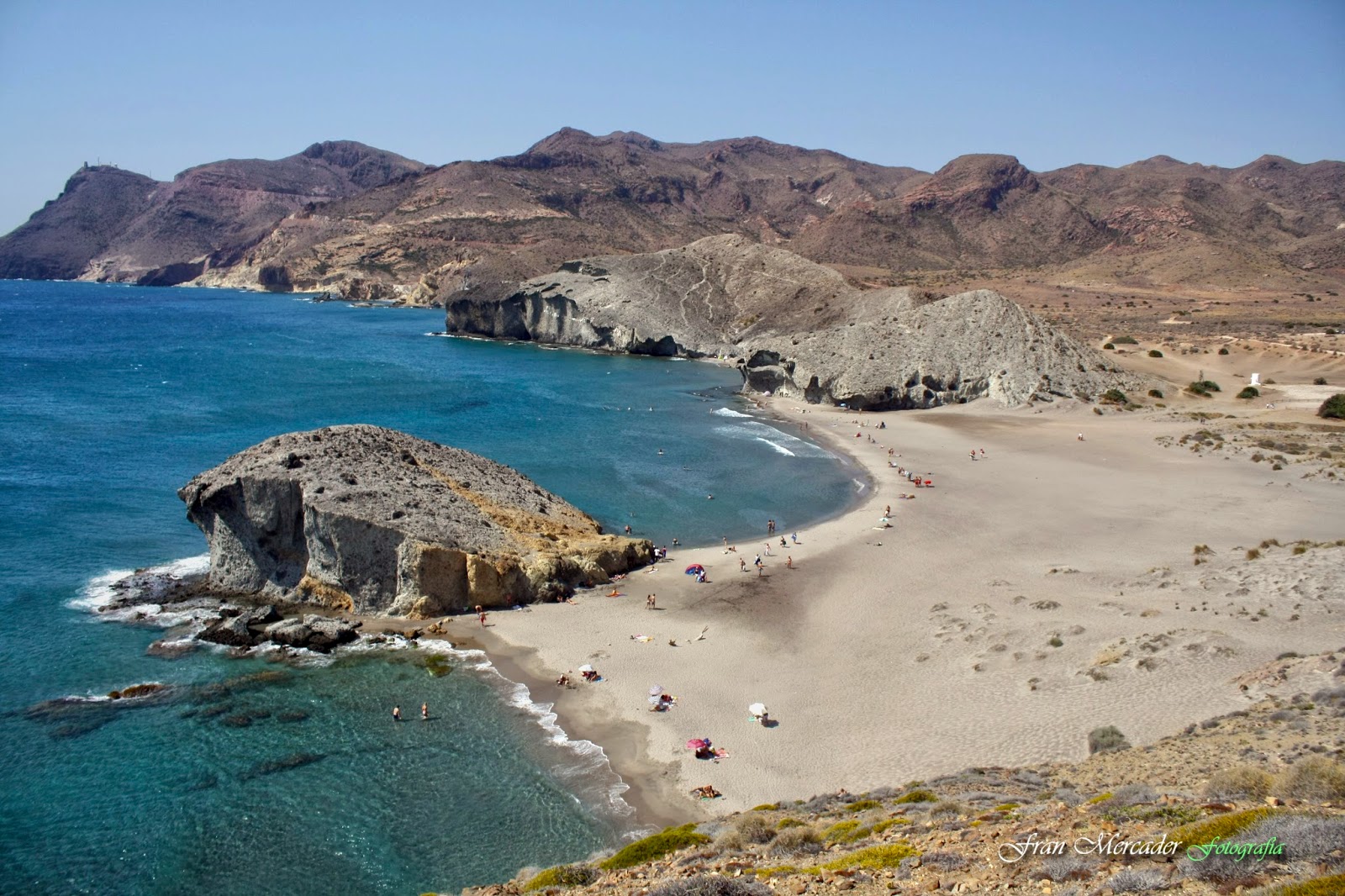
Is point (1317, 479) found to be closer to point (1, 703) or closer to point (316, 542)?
point (316, 542)

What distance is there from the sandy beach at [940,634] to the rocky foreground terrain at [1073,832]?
6.42 ft

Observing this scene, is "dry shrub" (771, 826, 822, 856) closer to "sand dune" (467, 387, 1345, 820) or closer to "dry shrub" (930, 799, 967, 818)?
"dry shrub" (930, 799, 967, 818)

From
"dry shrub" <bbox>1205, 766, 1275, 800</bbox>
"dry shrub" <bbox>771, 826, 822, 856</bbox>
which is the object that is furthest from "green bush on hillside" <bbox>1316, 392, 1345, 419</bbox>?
"dry shrub" <bbox>771, 826, 822, 856</bbox>

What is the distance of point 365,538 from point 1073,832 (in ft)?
74.4

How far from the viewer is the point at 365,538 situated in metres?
28.2

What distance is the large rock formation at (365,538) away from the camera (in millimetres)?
28266

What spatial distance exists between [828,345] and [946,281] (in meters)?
74.8

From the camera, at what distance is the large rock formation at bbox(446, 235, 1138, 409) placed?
220ft

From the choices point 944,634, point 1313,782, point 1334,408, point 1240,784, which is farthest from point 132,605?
point 1334,408

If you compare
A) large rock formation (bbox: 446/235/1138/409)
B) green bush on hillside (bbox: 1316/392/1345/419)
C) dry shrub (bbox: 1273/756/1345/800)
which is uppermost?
large rock formation (bbox: 446/235/1138/409)

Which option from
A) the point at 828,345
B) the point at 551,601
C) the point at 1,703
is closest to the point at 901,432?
the point at 828,345

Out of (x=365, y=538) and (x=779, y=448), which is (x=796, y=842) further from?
(x=779, y=448)

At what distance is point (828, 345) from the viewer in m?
71.8

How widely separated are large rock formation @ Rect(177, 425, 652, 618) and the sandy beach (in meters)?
1.61
